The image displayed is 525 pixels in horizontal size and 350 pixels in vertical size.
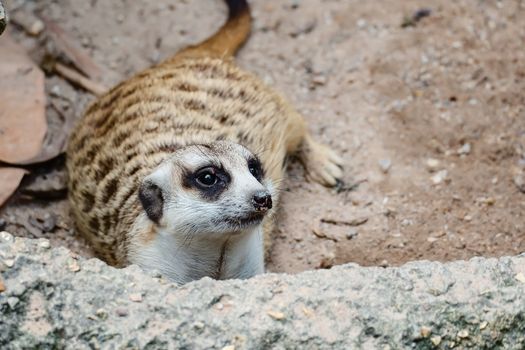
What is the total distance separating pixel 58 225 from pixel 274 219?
0.80 metres

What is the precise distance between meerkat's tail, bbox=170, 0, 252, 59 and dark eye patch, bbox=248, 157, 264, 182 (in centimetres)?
109

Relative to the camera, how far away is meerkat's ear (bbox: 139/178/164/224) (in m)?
2.72

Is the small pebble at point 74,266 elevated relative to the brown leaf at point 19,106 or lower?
elevated

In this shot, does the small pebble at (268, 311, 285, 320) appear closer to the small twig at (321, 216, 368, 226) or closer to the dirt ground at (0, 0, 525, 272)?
the dirt ground at (0, 0, 525, 272)

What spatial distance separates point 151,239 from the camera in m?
2.79

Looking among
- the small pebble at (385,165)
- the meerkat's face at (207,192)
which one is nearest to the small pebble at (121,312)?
the meerkat's face at (207,192)

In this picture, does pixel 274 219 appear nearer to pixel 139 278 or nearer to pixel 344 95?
pixel 344 95

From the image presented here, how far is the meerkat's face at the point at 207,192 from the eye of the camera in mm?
2586

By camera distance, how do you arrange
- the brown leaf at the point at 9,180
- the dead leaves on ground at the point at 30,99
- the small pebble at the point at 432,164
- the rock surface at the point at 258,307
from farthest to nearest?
the small pebble at the point at 432,164 → the dead leaves on ground at the point at 30,99 → the brown leaf at the point at 9,180 → the rock surface at the point at 258,307

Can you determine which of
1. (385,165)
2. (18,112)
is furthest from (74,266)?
(385,165)

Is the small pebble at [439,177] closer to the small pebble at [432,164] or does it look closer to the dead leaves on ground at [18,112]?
the small pebble at [432,164]

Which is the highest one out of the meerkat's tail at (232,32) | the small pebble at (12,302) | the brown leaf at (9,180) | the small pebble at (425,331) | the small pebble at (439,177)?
the small pebble at (12,302)

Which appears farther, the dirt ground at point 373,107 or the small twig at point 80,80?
the small twig at point 80,80

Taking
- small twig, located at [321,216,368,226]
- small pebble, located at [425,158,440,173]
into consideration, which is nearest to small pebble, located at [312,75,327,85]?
small pebble, located at [425,158,440,173]
